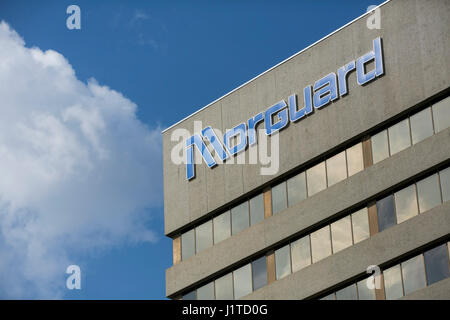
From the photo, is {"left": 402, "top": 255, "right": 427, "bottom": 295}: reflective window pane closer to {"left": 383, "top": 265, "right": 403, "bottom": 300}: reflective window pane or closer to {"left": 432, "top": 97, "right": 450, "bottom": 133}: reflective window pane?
{"left": 383, "top": 265, "right": 403, "bottom": 300}: reflective window pane

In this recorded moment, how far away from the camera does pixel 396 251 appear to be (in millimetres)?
45594

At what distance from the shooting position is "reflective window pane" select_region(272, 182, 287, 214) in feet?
170

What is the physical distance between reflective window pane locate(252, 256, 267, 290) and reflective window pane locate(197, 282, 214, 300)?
304 cm

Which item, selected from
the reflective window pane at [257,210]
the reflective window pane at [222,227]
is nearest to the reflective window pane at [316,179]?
the reflective window pane at [257,210]

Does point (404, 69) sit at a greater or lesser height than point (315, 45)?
lesser

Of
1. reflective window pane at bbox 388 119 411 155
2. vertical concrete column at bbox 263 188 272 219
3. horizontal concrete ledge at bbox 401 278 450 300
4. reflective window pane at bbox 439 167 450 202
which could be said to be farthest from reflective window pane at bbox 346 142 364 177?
horizontal concrete ledge at bbox 401 278 450 300

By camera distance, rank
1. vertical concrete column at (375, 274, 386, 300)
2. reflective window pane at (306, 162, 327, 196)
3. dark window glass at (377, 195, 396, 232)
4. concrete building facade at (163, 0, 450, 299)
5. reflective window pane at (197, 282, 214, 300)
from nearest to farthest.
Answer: vertical concrete column at (375, 274, 386, 300), concrete building facade at (163, 0, 450, 299), dark window glass at (377, 195, 396, 232), reflective window pane at (306, 162, 327, 196), reflective window pane at (197, 282, 214, 300)

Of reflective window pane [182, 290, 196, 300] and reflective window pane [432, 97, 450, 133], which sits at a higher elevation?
reflective window pane [432, 97, 450, 133]

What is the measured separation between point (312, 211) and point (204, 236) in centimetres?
821

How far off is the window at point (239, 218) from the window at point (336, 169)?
5.99 metres
